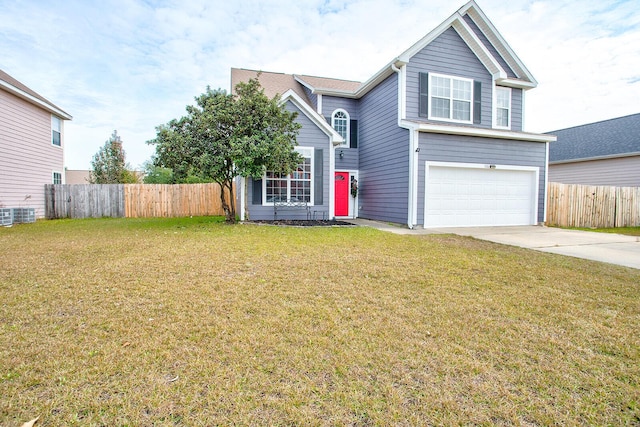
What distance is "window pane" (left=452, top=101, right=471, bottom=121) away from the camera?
38.4 ft

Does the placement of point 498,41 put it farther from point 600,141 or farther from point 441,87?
point 600,141

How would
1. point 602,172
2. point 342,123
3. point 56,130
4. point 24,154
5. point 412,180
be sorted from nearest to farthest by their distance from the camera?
point 412,180, point 24,154, point 342,123, point 56,130, point 602,172

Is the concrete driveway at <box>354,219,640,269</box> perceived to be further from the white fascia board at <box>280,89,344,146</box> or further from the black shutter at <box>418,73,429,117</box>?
the white fascia board at <box>280,89,344,146</box>

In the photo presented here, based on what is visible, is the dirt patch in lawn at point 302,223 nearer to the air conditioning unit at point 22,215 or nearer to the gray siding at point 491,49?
the air conditioning unit at point 22,215

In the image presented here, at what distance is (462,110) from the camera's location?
11781mm

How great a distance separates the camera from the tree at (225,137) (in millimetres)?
9641

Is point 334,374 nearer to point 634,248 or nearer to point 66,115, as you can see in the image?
point 634,248

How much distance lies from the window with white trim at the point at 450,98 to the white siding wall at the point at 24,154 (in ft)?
53.4

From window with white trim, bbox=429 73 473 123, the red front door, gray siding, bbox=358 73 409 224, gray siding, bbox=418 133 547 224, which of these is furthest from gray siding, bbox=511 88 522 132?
the red front door

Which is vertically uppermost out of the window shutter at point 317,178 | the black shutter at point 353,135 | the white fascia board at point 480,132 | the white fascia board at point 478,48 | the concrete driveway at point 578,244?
the white fascia board at point 478,48

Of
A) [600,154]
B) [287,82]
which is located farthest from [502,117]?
[287,82]

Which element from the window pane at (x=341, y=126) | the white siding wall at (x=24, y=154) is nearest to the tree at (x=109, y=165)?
the white siding wall at (x=24, y=154)

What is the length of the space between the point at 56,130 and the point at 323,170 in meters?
13.7

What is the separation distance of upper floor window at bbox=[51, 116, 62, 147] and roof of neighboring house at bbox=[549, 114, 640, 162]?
89.5 feet
